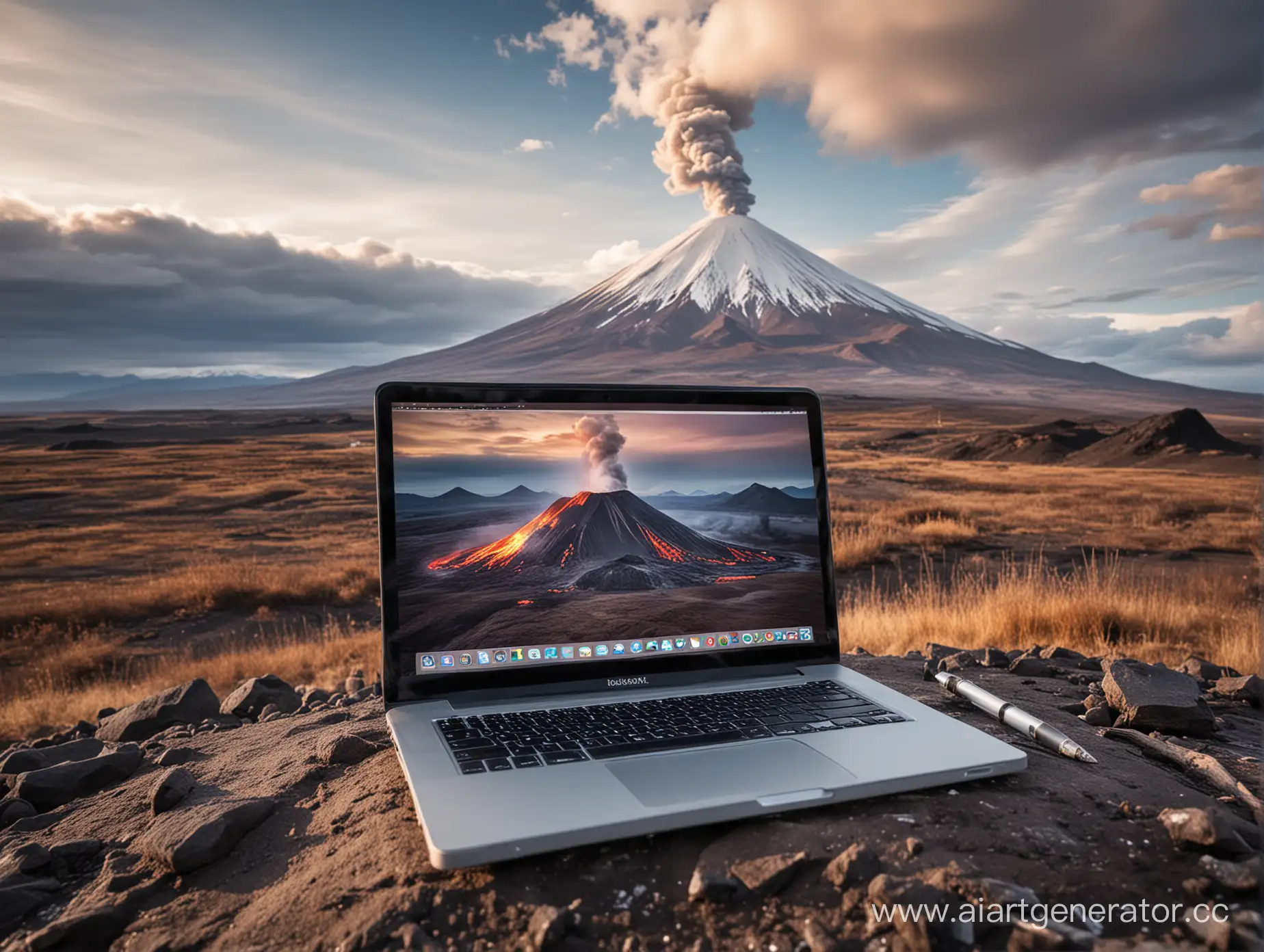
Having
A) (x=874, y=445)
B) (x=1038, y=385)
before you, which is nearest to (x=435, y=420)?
(x=874, y=445)

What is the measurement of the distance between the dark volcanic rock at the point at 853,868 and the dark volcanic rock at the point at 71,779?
216cm

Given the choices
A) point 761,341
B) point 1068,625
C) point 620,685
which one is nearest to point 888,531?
point 1068,625

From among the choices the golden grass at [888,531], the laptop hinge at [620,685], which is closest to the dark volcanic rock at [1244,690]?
the laptop hinge at [620,685]

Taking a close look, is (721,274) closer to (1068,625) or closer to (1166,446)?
(1166,446)

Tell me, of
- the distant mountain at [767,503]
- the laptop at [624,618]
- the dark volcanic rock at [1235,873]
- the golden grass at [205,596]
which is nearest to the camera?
the dark volcanic rock at [1235,873]

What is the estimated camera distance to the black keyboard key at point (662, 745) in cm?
167

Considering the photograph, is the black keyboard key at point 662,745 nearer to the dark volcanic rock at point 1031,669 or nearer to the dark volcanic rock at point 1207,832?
the dark volcanic rock at point 1207,832

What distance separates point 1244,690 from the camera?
116 inches

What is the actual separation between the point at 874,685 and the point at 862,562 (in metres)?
10.7

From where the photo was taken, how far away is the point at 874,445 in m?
41.7

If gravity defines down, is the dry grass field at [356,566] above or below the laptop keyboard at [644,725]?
below

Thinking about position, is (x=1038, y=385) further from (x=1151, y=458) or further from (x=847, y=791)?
(x=847, y=791)

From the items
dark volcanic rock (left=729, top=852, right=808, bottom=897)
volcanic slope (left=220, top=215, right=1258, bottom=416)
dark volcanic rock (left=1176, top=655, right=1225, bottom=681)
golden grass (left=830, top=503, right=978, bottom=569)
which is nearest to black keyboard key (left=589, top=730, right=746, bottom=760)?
dark volcanic rock (left=729, top=852, right=808, bottom=897)

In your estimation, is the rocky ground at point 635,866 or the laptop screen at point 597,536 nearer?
the rocky ground at point 635,866
